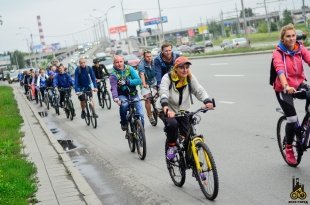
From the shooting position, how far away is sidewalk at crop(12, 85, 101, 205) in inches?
283

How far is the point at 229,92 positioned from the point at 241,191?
36.3 ft

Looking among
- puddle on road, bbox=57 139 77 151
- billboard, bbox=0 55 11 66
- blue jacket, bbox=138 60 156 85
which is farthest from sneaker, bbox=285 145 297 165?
billboard, bbox=0 55 11 66

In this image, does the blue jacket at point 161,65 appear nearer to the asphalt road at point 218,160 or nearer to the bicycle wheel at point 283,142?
A: the asphalt road at point 218,160

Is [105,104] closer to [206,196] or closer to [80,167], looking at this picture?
[80,167]

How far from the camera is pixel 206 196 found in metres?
6.47

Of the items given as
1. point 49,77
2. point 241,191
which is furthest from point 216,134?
point 49,77

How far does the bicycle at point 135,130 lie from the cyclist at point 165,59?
831 millimetres

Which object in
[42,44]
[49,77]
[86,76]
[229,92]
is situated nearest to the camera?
[86,76]

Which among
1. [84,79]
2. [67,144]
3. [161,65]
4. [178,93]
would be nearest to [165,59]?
[161,65]

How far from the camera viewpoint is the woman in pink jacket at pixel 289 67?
6.68 meters

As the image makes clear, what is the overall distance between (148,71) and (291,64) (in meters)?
6.93

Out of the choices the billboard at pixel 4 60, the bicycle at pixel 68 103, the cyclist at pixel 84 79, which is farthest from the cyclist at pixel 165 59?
the billboard at pixel 4 60

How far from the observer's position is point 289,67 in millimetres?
6770

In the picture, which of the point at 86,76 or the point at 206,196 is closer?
the point at 206,196
